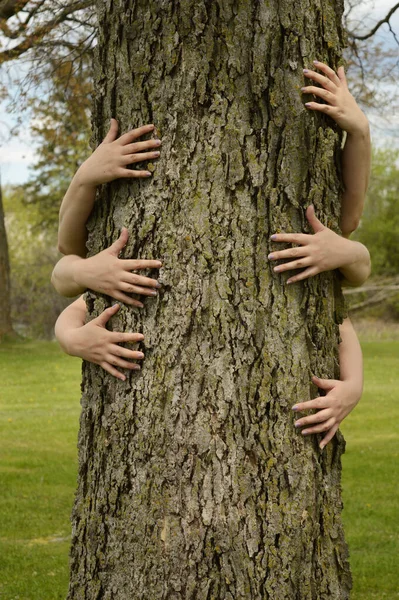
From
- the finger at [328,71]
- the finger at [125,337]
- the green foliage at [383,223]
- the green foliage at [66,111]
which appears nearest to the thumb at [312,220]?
the finger at [328,71]

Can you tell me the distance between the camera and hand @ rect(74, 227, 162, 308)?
7.68 feet

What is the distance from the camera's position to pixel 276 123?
7.68ft

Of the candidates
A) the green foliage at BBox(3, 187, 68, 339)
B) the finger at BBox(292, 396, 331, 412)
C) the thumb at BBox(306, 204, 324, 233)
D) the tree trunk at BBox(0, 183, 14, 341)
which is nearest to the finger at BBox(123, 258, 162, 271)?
the thumb at BBox(306, 204, 324, 233)

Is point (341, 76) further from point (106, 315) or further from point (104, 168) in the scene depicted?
point (106, 315)

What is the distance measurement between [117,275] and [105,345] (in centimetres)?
22

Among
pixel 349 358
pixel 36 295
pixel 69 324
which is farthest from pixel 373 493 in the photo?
pixel 36 295

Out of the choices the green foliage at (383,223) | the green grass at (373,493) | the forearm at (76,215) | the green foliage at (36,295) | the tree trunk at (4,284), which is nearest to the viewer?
the forearm at (76,215)

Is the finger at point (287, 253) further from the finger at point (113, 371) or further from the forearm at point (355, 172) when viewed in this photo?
the finger at point (113, 371)

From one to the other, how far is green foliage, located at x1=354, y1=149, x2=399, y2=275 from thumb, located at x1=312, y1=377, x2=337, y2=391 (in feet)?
90.1

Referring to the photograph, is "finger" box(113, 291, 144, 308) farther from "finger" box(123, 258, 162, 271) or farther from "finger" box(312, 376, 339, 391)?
"finger" box(312, 376, 339, 391)

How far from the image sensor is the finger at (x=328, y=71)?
239cm

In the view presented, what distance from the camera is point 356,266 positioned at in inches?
98.8

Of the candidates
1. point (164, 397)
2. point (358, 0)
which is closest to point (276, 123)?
point (164, 397)

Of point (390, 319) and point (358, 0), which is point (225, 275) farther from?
point (390, 319)
